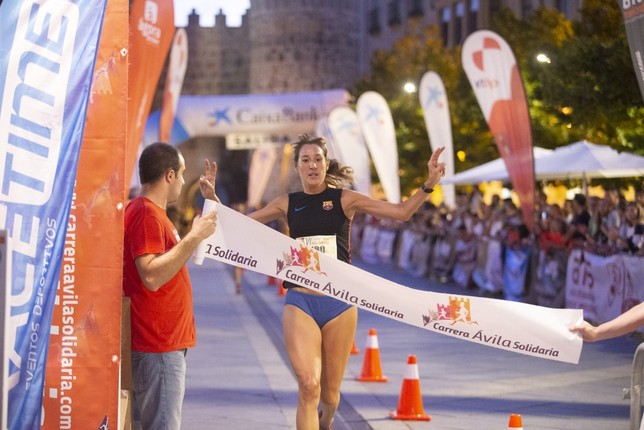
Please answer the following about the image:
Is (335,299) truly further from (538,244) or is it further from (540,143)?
(540,143)

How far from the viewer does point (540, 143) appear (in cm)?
2850

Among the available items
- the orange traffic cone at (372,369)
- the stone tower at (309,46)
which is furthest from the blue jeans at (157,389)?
the stone tower at (309,46)

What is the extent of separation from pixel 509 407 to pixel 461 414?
0.51 meters

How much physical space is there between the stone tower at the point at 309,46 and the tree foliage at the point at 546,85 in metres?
12.9

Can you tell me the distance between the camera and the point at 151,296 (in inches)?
201

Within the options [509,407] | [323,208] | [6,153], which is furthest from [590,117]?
[6,153]

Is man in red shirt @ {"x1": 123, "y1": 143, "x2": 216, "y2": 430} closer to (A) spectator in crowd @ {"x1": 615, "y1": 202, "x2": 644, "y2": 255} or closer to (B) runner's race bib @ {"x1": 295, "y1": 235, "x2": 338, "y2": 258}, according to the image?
(B) runner's race bib @ {"x1": 295, "y1": 235, "x2": 338, "y2": 258}

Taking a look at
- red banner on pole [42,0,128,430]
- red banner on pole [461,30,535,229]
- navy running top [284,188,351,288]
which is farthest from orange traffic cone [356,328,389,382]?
red banner on pole [461,30,535,229]

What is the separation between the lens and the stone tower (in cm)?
6125

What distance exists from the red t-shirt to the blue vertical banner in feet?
2.43

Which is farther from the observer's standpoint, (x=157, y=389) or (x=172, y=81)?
(x=172, y=81)

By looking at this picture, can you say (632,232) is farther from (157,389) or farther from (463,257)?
(157,389)

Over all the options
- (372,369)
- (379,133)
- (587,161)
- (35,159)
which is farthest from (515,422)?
(379,133)

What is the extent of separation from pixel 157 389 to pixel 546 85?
1506 centimetres
